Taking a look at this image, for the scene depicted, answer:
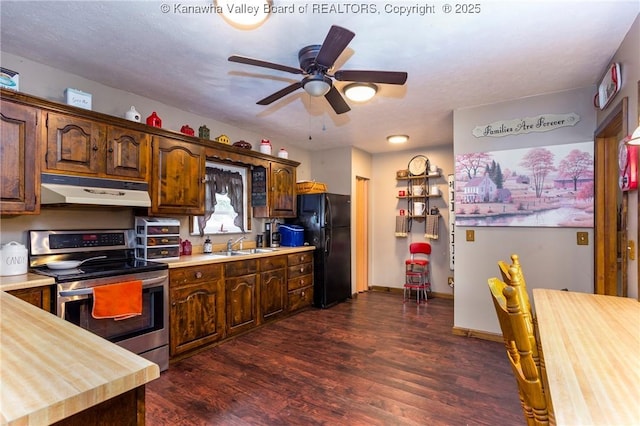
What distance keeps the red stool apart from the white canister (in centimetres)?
450

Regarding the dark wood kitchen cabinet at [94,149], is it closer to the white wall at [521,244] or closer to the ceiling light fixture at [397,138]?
the ceiling light fixture at [397,138]

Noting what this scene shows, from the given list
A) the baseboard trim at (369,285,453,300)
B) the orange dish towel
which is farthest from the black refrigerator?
the orange dish towel

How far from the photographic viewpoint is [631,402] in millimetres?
775

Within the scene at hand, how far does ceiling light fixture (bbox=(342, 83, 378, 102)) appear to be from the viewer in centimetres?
271

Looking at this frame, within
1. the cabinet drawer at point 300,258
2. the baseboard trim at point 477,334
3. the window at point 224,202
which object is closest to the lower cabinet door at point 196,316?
the window at point 224,202

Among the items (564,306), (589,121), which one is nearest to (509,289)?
(564,306)

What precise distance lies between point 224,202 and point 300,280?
145 centimetres

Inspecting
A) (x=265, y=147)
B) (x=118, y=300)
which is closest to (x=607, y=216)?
(x=265, y=147)

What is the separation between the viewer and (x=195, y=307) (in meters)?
2.90

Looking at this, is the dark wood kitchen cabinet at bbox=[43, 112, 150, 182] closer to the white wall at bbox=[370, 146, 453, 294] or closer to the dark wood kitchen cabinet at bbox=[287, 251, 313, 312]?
the dark wood kitchen cabinet at bbox=[287, 251, 313, 312]

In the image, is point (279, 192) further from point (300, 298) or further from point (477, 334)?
point (477, 334)

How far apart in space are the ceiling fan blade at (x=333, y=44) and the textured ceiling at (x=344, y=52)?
0.83 feet

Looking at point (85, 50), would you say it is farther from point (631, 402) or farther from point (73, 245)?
point (631, 402)

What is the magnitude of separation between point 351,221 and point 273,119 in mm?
2116
